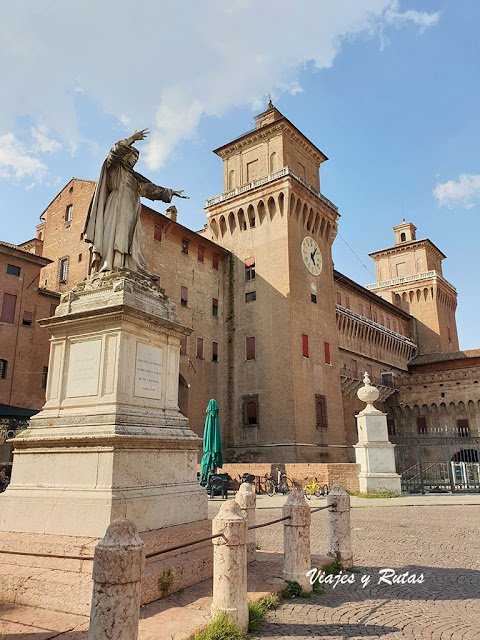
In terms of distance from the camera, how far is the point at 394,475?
54.1 feet

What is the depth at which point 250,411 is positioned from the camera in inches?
1163

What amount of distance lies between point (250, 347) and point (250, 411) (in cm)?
391

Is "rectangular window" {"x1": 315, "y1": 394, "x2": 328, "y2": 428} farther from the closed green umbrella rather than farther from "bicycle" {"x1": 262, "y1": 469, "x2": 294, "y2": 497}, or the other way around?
the closed green umbrella

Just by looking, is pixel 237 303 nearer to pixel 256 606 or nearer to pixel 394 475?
pixel 394 475

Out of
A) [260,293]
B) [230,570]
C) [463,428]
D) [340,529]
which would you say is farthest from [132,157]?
[463,428]

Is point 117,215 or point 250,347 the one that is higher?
point 250,347

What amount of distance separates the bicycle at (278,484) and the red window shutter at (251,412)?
8158 millimetres

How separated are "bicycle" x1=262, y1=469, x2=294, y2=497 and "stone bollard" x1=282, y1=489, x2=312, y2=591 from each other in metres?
14.6

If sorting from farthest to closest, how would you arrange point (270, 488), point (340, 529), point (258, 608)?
point (270, 488)
point (340, 529)
point (258, 608)

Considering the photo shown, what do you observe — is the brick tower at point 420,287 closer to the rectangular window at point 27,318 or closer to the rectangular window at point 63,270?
the rectangular window at point 63,270

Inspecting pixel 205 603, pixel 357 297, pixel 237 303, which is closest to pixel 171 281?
pixel 237 303

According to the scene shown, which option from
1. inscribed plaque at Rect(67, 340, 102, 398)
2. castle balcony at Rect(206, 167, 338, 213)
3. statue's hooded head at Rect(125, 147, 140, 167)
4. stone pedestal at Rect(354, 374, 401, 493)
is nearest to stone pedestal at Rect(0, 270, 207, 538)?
inscribed plaque at Rect(67, 340, 102, 398)

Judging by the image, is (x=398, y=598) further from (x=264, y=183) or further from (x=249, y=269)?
(x=264, y=183)

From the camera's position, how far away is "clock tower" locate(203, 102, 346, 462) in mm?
28484
